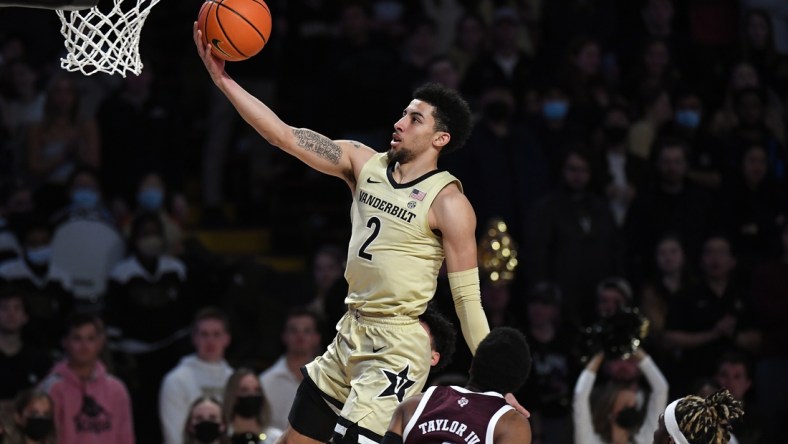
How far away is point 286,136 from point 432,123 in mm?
642

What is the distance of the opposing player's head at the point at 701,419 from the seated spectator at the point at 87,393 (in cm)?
474

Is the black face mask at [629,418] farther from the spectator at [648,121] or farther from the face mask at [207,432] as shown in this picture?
the spectator at [648,121]

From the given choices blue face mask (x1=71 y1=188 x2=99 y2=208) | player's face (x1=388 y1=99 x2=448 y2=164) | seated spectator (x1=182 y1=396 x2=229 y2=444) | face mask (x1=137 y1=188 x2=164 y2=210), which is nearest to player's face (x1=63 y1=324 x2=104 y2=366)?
seated spectator (x1=182 y1=396 x2=229 y2=444)

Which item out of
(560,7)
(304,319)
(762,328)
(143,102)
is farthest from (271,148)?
(762,328)

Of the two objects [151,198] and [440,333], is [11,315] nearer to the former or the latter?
[151,198]

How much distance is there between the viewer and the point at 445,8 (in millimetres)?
13602

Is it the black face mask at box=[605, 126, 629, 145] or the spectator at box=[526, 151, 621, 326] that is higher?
the black face mask at box=[605, 126, 629, 145]

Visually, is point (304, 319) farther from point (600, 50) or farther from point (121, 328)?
point (600, 50)

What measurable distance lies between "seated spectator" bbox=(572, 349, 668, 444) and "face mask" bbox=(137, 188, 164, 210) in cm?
405

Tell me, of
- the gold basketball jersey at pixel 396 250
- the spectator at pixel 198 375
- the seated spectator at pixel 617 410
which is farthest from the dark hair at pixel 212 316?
the gold basketball jersey at pixel 396 250

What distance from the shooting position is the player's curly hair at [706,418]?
19.3ft

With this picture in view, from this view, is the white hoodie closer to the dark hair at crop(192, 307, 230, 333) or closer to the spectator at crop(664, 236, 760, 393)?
the dark hair at crop(192, 307, 230, 333)

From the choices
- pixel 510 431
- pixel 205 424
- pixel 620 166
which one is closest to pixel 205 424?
pixel 205 424

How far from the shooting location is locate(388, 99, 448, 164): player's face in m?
6.37
